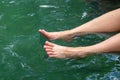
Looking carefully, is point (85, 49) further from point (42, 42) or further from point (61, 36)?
point (42, 42)

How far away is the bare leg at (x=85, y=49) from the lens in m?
3.02

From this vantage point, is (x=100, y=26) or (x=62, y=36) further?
(x=62, y=36)

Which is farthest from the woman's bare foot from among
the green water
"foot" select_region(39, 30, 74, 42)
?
the green water

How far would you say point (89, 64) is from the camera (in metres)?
3.43

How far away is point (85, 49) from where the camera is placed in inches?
124

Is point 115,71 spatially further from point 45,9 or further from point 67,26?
point 45,9

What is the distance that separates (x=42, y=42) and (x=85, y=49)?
0.81 meters

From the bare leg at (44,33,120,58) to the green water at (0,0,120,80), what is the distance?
0.25m

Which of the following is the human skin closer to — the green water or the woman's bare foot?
the woman's bare foot

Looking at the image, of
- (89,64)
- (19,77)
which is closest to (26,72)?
(19,77)

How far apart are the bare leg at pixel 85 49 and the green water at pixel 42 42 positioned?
0.25 metres

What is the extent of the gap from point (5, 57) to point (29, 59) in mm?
283

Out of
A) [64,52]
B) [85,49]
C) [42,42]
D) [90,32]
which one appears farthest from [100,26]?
[42,42]

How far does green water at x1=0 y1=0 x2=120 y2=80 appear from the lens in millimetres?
3334
